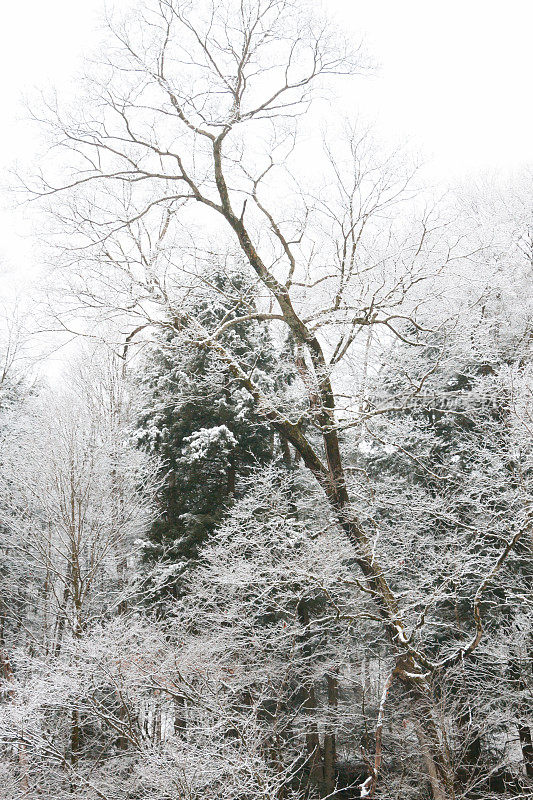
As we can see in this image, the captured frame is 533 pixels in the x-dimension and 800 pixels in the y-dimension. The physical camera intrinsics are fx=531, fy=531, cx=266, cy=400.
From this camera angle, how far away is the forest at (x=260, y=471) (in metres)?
7.70

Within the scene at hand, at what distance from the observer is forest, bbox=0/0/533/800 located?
7.70 meters

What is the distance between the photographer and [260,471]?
10828 mm

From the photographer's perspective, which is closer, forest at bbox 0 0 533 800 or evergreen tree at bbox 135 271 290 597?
forest at bbox 0 0 533 800

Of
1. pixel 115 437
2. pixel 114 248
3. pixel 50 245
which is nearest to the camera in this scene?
pixel 50 245

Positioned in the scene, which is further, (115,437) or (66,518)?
(115,437)

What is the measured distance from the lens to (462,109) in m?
15.7

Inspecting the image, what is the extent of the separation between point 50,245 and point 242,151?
377cm

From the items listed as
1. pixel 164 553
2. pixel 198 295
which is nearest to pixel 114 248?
pixel 198 295

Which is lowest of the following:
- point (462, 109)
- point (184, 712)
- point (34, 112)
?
point (184, 712)

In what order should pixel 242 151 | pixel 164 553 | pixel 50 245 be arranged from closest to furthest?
pixel 50 245 → pixel 242 151 → pixel 164 553

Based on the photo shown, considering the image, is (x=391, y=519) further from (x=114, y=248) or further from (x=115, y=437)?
(x=114, y=248)

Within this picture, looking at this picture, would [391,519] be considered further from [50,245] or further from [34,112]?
[34,112]

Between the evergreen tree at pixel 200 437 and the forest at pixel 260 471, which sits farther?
the evergreen tree at pixel 200 437

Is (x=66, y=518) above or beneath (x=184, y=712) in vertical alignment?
above
